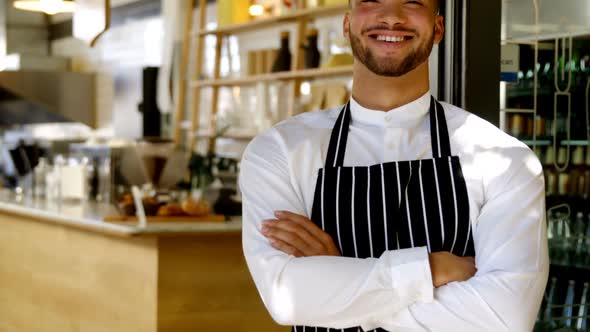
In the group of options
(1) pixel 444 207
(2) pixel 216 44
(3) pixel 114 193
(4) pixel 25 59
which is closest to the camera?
(1) pixel 444 207

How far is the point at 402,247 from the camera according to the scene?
189 cm

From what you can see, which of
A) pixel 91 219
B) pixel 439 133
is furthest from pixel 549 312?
pixel 91 219

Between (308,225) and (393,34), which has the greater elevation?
(393,34)

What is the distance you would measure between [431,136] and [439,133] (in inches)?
0.7

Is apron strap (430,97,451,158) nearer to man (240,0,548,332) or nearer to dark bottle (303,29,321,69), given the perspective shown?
man (240,0,548,332)

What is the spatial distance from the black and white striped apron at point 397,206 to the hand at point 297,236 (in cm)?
5

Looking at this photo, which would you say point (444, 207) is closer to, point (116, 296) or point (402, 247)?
point (402, 247)

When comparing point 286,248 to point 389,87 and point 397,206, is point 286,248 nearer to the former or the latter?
point 397,206

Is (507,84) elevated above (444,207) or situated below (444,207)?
above

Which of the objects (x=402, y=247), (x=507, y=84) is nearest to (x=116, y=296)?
(x=507, y=84)

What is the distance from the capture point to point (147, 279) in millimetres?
3934

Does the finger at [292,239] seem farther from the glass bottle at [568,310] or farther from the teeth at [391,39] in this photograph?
the glass bottle at [568,310]

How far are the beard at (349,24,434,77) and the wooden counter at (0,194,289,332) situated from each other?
2090 millimetres

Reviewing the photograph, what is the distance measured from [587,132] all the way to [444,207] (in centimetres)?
116
